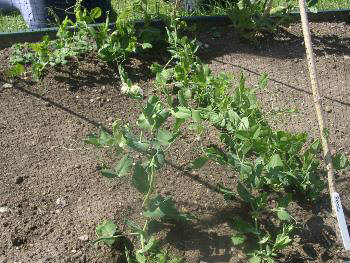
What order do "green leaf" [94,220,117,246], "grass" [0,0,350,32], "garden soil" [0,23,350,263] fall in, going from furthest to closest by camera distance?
"grass" [0,0,350,32], "garden soil" [0,23,350,263], "green leaf" [94,220,117,246]

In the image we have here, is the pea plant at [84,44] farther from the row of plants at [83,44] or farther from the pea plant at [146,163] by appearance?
the pea plant at [146,163]

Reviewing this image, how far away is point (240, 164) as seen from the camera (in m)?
2.28

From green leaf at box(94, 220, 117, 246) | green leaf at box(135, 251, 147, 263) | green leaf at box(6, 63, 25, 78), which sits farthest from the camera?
green leaf at box(6, 63, 25, 78)

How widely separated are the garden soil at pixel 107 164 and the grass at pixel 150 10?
0.42 m

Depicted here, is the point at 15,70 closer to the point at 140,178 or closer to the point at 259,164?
the point at 140,178

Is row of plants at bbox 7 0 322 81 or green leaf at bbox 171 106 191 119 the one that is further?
row of plants at bbox 7 0 322 81

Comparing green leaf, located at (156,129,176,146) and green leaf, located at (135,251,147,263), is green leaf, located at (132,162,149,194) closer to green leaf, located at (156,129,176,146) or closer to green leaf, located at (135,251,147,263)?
green leaf, located at (156,129,176,146)

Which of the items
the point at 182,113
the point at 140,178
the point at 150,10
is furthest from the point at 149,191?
the point at 150,10

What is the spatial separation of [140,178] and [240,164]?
1.34 feet

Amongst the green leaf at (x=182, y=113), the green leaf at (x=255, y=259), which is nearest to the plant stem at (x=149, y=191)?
the green leaf at (x=182, y=113)

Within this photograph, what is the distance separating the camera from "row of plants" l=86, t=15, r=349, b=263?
2188mm

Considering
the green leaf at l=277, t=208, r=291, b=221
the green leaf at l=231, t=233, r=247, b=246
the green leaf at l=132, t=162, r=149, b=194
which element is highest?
the green leaf at l=132, t=162, r=149, b=194

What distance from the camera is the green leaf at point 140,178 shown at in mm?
2225

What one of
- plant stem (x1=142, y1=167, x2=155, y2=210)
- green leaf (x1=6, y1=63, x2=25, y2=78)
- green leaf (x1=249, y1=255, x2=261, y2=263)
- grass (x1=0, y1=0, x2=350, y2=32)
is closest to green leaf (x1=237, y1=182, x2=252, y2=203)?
green leaf (x1=249, y1=255, x2=261, y2=263)
